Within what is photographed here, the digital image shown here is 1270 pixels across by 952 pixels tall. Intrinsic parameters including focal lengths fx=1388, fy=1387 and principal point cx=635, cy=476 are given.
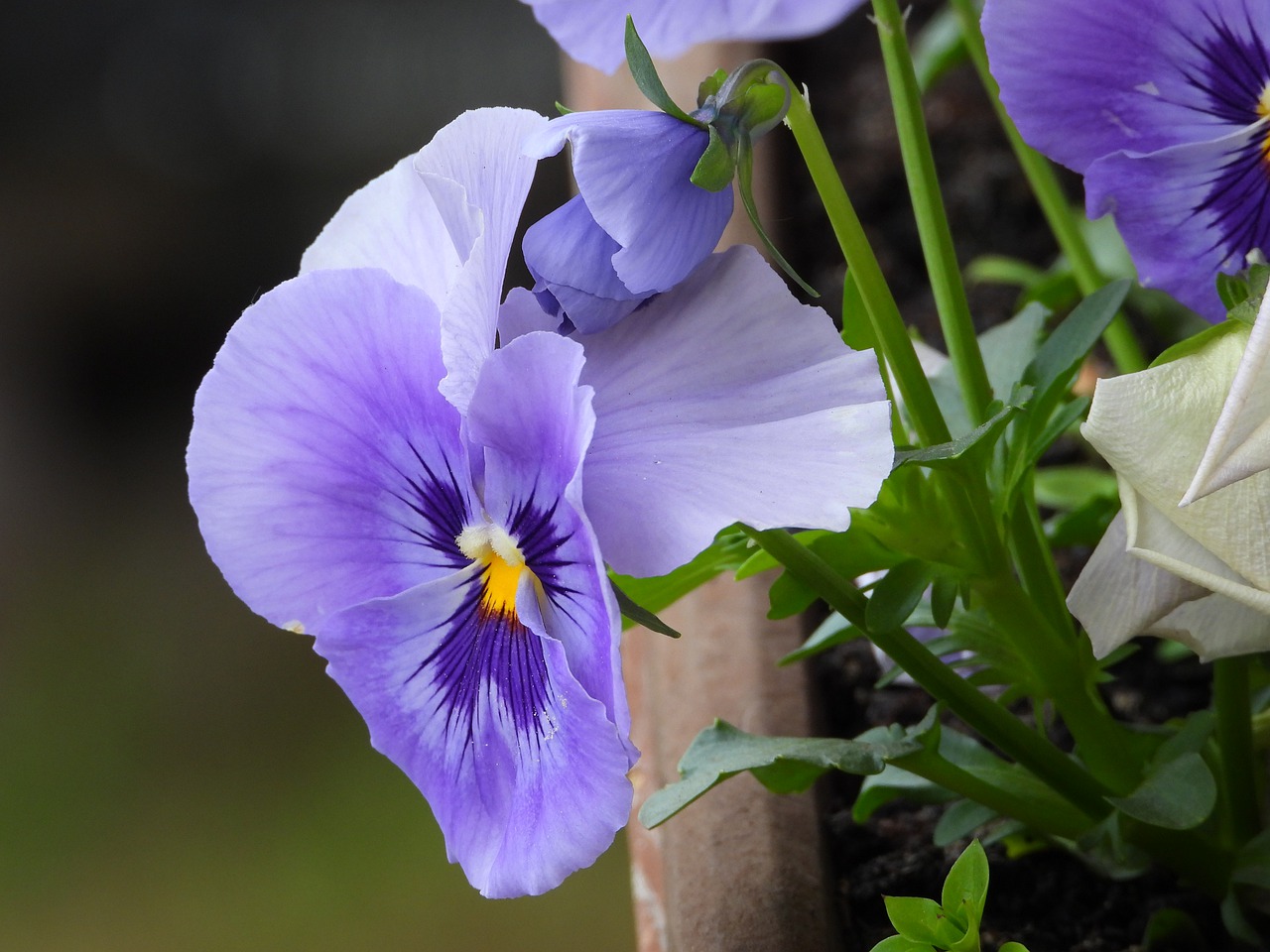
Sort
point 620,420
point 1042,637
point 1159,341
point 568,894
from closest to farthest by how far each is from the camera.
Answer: point 620,420, point 1042,637, point 1159,341, point 568,894

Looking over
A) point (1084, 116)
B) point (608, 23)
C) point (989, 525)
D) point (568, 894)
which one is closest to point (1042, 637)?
point (989, 525)

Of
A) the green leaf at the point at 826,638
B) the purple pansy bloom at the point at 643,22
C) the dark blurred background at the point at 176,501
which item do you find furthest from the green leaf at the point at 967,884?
the dark blurred background at the point at 176,501

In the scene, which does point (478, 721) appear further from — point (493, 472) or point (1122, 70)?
point (1122, 70)

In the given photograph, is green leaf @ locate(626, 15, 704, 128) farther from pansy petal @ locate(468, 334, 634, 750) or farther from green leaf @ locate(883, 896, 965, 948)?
green leaf @ locate(883, 896, 965, 948)

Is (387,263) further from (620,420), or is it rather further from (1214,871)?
(1214,871)

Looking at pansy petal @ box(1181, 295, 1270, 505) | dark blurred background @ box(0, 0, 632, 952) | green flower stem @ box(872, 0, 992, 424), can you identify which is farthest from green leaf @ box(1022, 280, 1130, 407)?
dark blurred background @ box(0, 0, 632, 952)

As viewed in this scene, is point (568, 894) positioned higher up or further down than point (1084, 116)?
further down

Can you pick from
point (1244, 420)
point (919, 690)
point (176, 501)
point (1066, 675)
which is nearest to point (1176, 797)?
point (1066, 675)
